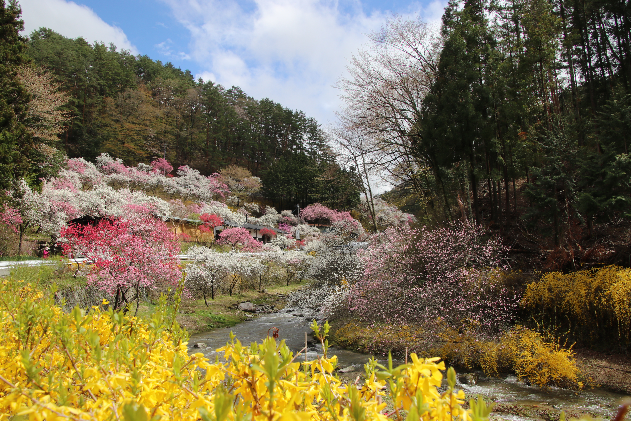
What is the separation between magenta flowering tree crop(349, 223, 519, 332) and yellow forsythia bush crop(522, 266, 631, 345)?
58cm

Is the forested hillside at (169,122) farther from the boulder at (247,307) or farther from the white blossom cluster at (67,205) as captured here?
the boulder at (247,307)

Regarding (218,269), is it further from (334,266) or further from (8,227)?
(8,227)

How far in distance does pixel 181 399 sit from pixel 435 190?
12.0 metres

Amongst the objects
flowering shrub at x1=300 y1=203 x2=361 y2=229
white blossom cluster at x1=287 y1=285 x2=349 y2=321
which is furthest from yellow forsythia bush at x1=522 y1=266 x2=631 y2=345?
flowering shrub at x1=300 y1=203 x2=361 y2=229

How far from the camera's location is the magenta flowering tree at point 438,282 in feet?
25.0

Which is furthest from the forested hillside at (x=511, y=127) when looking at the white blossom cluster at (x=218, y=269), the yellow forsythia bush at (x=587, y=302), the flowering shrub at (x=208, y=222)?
the flowering shrub at (x=208, y=222)

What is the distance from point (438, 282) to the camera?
8.20 metres

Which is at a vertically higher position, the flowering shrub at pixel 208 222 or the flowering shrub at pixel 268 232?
the flowering shrub at pixel 208 222

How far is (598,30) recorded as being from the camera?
16.5 m

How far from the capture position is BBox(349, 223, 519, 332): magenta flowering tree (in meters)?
7.62

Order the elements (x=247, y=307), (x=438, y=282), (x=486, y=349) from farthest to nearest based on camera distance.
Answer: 1. (x=247, y=307)
2. (x=438, y=282)
3. (x=486, y=349)

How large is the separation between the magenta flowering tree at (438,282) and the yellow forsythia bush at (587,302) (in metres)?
0.58

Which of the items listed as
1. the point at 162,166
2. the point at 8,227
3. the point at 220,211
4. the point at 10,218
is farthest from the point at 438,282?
the point at 162,166

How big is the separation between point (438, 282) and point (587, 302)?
2.79 metres
